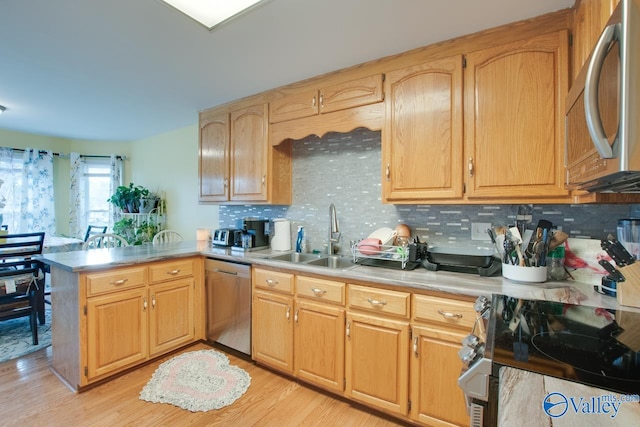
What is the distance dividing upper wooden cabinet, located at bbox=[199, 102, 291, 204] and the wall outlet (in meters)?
1.55

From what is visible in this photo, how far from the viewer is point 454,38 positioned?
1784 mm

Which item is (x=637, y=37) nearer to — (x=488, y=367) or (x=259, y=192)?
(x=488, y=367)

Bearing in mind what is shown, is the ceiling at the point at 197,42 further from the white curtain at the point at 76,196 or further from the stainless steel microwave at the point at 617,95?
the white curtain at the point at 76,196

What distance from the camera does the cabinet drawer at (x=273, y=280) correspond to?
212 centimetres

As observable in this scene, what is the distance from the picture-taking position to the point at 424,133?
187 centimetres

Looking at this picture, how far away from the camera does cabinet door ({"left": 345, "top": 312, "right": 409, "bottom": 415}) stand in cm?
168

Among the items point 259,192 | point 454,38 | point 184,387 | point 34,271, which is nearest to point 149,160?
point 34,271

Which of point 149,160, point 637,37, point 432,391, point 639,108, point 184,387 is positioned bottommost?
point 184,387

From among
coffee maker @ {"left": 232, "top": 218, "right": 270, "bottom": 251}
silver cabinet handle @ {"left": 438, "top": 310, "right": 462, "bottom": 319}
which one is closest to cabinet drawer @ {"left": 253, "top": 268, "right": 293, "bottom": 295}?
coffee maker @ {"left": 232, "top": 218, "right": 270, "bottom": 251}

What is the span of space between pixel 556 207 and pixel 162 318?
2.83m

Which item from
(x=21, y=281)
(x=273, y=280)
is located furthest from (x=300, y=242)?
(x=21, y=281)

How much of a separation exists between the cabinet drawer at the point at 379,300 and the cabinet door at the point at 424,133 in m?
0.60

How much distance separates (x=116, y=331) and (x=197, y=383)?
0.68m

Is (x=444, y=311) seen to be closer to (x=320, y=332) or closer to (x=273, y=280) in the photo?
(x=320, y=332)
